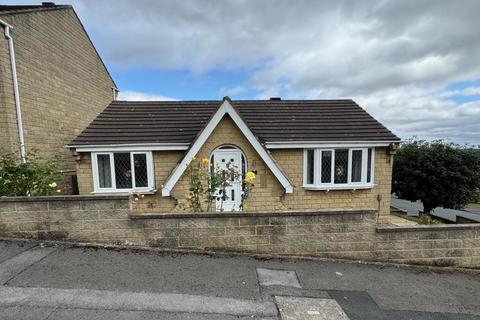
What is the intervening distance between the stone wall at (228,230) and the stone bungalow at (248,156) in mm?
3125

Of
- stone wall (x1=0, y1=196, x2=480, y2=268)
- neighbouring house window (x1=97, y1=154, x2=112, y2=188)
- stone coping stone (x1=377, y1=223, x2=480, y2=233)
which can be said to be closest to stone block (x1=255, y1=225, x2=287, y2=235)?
stone wall (x1=0, y1=196, x2=480, y2=268)

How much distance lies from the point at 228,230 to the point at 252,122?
231 inches

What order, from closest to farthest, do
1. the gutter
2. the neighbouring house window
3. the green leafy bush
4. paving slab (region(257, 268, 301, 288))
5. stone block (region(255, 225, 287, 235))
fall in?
paving slab (region(257, 268, 301, 288)) → stone block (region(255, 225, 287, 235)) → the green leafy bush → the gutter → the neighbouring house window

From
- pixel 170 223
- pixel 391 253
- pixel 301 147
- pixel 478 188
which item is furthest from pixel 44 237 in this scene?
pixel 478 188

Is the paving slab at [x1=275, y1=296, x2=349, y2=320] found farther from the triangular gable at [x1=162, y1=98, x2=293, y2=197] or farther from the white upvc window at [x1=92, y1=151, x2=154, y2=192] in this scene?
the white upvc window at [x1=92, y1=151, x2=154, y2=192]

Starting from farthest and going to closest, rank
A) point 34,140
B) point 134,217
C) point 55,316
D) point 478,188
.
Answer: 1. point 478,188
2. point 34,140
3. point 134,217
4. point 55,316

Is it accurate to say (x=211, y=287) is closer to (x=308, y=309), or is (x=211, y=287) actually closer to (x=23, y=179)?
(x=308, y=309)

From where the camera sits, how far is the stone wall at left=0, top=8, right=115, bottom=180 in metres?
7.67

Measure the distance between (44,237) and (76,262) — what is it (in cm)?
120

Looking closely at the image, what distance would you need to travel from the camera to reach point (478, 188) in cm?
1216

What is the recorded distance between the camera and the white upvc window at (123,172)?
832cm

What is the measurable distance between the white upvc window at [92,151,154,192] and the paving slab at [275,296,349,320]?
6.19 meters

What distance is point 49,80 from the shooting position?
9586 mm

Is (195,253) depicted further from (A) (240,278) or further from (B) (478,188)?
(B) (478,188)
